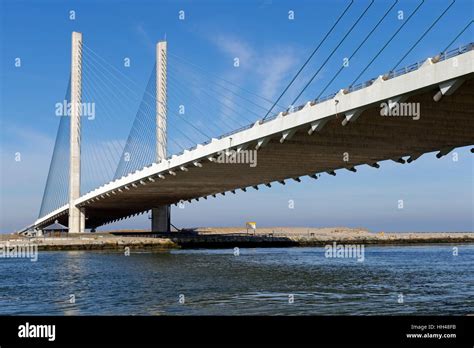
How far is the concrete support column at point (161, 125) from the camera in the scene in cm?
5769

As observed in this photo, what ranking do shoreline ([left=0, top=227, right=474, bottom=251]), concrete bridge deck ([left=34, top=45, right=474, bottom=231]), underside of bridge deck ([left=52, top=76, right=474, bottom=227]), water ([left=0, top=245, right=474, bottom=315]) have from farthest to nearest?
shoreline ([left=0, top=227, right=474, bottom=251]), underside of bridge deck ([left=52, top=76, right=474, bottom=227]), concrete bridge deck ([left=34, top=45, right=474, bottom=231]), water ([left=0, top=245, right=474, bottom=315])

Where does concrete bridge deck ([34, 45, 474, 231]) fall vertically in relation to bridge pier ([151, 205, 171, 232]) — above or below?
above

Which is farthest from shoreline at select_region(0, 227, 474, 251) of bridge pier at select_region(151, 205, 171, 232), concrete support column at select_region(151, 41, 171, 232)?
concrete support column at select_region(151, 41, 171, 232)

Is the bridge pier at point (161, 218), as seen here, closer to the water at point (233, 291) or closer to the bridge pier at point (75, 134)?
the bridge pier at point (75, 134)

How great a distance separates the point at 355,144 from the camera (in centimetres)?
3203

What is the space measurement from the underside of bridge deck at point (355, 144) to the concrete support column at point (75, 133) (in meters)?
14.7

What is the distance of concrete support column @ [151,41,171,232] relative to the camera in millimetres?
57688

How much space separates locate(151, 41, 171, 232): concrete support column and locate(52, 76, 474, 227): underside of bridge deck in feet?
21.4

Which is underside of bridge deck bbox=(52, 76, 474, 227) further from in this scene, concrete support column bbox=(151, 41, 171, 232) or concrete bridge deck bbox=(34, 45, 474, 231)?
concrete support column bbox=(151, 41, 171, 232)

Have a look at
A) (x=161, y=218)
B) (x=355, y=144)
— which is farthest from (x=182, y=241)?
(x=355, y=144)

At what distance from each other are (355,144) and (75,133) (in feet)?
128

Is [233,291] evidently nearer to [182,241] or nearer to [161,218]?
[182,241]

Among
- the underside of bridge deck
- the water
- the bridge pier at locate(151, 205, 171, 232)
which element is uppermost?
the underside of bridge deck
